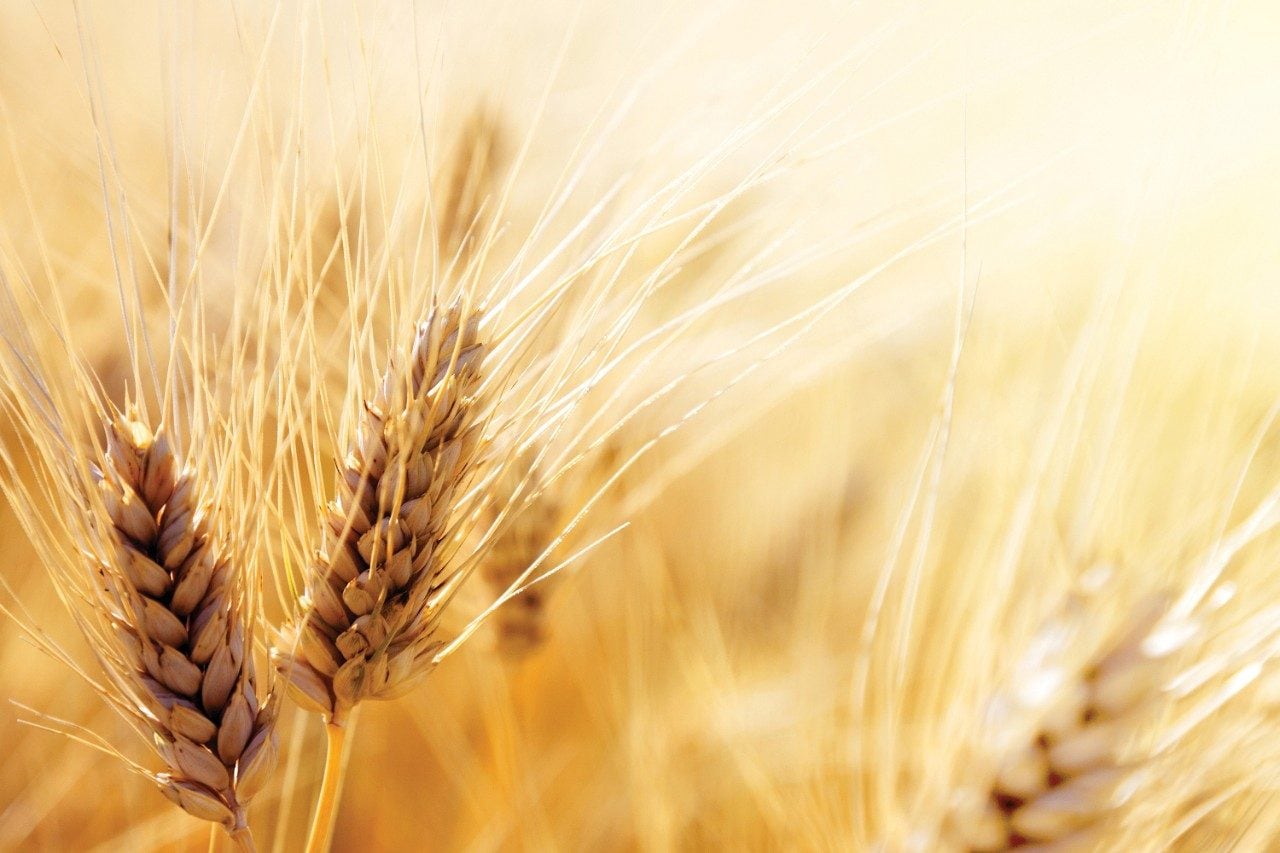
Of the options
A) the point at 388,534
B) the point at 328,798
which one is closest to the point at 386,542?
the point at 388,534

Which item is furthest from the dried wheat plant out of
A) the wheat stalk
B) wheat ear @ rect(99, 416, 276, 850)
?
the wheat stalk

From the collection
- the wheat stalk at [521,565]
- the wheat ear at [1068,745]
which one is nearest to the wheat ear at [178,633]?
the wheat stalk at [521,565]

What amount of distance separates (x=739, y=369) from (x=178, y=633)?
2.12ft

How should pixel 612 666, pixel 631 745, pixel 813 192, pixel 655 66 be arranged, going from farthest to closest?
pixel 612 666, pixel 631 745, pixel 813 192, pixel 655 66

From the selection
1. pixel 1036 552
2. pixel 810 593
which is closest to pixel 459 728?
pixel 810 593

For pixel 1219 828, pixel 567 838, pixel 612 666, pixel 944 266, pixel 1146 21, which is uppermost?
pixel 1146 21

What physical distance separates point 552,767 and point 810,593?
1.11ft

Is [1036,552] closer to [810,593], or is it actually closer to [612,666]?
[810,593]

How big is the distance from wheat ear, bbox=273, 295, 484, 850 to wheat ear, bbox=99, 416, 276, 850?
0.10ft

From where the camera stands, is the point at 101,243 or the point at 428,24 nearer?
the point at 428,24

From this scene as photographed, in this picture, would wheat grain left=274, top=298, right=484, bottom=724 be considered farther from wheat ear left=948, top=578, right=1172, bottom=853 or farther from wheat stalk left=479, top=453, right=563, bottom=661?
wheat ear left=948, top=578, right=1172, bottom=853

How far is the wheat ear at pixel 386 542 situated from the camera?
0.46m

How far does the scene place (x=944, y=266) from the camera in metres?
0.95

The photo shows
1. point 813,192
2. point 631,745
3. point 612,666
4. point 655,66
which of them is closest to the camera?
point 655,66
